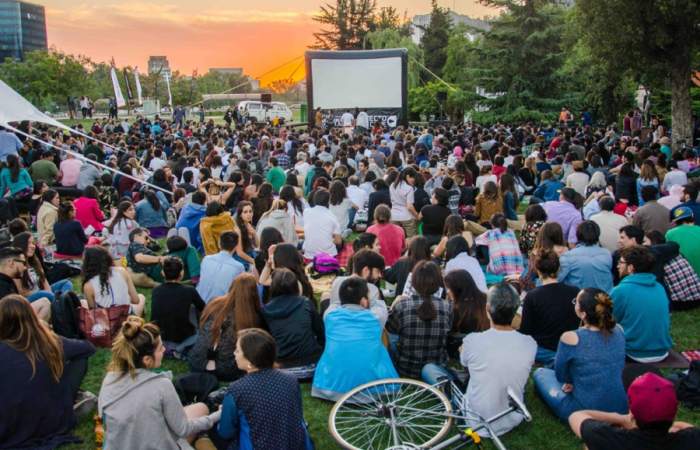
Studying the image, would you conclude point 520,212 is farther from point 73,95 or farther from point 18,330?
point 73,95

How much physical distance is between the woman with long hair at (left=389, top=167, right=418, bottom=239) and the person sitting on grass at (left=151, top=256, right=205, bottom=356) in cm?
485

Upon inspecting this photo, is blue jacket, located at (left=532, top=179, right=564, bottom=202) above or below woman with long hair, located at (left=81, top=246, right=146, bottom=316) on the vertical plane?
above

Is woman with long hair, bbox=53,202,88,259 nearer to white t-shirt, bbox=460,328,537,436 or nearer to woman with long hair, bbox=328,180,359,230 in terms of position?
woman with long hair, bbox=328,180,359,230

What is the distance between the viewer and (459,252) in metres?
6.44

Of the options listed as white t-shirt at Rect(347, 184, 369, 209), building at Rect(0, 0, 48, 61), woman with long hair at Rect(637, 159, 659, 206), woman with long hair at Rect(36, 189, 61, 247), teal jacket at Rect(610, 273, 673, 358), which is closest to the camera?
teal jacket at Rect(610, 273, 673, 358)

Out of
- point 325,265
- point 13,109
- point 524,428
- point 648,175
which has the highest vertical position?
point 13,109

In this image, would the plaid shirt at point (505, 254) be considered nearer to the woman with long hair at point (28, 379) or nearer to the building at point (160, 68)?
the woman with long hair at point (28, 379)

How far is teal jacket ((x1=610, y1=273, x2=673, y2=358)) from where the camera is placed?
530 centimetres

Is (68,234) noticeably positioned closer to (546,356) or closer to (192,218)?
(192,218)

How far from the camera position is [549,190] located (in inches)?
430

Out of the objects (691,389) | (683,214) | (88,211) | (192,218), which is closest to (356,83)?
(88,211)

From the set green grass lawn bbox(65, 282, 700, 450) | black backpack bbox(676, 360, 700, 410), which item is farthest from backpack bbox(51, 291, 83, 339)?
black backpack bbox(676, 360, 700, 410)

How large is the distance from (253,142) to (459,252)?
13239mm

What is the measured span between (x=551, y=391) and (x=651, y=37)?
12627 mm
